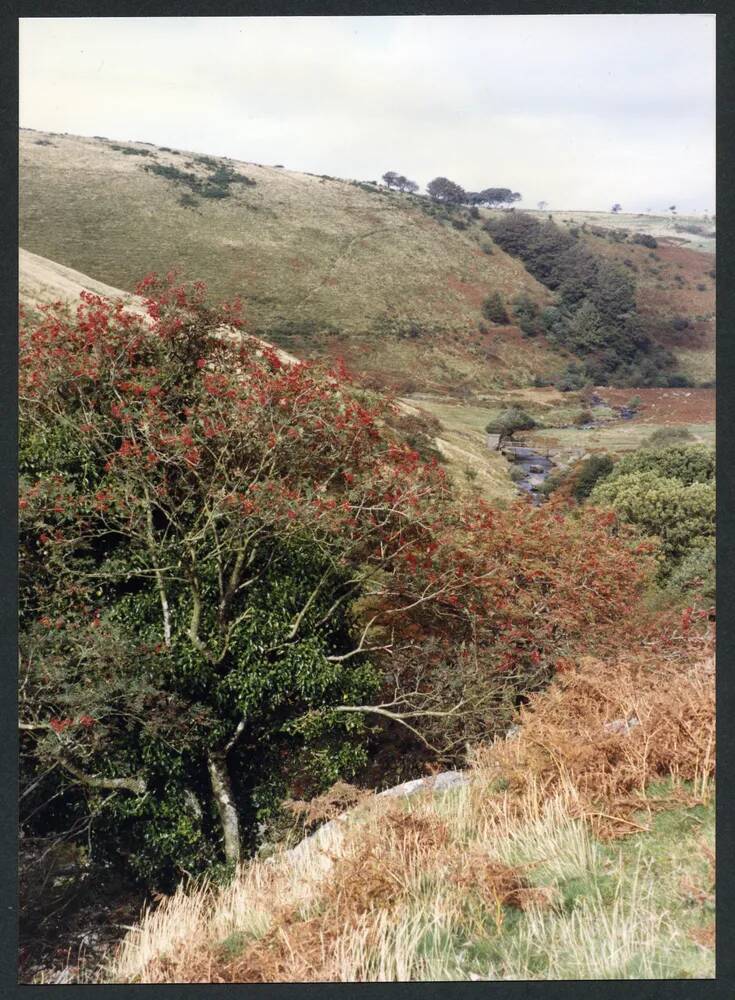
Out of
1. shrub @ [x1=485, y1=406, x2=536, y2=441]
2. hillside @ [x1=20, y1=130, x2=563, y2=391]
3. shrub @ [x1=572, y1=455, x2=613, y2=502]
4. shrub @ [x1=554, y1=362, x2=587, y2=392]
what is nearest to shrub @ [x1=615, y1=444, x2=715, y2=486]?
shrub @ [x1=572, y1=455, x2=613, y2=502]

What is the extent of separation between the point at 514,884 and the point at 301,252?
10063mm

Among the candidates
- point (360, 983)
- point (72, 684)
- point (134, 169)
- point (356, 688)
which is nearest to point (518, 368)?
point (356, 688)

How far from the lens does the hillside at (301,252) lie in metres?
9.21

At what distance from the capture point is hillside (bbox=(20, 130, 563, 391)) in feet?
30.2

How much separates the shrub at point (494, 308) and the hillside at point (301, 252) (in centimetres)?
9

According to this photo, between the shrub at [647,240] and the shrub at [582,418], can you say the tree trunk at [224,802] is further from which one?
the shrub at [647,240]

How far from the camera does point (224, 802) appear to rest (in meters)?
6.03

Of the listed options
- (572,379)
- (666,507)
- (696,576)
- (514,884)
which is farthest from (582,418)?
(514,884)

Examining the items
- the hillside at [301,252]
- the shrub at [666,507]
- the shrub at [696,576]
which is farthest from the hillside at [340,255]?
the shrub at [696,576]

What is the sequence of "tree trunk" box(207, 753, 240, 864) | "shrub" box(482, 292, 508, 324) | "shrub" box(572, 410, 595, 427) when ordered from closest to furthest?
"tree trunk" box(207, 753, 240, 864) → "shrub" box(572, 410, 595, 427) → "shrub" box(482, 292, 508, 324)

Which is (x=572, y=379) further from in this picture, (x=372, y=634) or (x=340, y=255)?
(x=340, y=255)

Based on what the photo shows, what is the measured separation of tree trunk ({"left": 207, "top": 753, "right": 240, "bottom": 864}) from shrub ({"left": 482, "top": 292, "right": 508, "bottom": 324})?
5.66 m

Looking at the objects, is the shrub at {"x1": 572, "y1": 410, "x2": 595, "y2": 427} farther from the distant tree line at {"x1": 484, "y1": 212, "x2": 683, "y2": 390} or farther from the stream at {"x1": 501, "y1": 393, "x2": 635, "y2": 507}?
the distant tree line at {"x1": 484, "y1": 212, "x2": 683, "y2": 390}

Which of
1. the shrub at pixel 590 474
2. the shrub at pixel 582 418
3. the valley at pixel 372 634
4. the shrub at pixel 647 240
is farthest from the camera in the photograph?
the shrub at pixel 582 418
